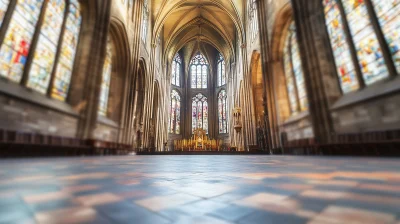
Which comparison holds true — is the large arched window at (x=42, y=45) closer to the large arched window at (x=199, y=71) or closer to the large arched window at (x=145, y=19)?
the large arched window at (x=145, y=19)

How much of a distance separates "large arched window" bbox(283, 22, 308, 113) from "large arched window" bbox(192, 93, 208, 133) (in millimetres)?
19558

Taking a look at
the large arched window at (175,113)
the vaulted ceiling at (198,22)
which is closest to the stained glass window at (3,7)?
the vaulted ceiling at (198,22)

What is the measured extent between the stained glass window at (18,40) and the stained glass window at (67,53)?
1.36m

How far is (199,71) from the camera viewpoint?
1213 inches

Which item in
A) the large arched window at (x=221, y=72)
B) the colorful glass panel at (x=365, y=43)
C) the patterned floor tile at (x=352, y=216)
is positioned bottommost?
the patterned floor tile at (x=352, y=216)

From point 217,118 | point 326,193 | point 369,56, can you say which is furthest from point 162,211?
point 217,118

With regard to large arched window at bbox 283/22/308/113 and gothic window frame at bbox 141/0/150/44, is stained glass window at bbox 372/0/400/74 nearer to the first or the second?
large arched window at bbox 283/22/308/113

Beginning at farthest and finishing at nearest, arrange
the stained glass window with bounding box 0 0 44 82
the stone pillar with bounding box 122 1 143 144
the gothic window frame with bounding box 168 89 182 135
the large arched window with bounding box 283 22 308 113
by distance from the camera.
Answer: the gothic window frame with bounding box 168 89 182 135 → the stone pillar with bounding box 122 1 143 144 → the large arched window with bounding box 283 22 308 113 → the stained glass window with bounding box 0 0 44 82

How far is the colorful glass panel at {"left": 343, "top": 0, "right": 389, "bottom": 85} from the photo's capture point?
554cm

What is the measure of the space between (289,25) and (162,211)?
11.0 metres

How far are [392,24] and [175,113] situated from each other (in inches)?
966

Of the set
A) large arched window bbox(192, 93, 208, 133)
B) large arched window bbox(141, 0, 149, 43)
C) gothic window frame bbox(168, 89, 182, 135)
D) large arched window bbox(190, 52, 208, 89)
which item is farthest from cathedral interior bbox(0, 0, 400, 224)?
large arched window bbox(190, 52, 208, 89)

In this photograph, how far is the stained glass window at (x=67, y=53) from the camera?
730cm

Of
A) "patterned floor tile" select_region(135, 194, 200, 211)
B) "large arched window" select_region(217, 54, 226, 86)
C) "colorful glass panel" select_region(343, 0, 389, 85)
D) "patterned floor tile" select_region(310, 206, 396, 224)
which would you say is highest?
"large arched window" select_region(217, 54, 226, 86)
